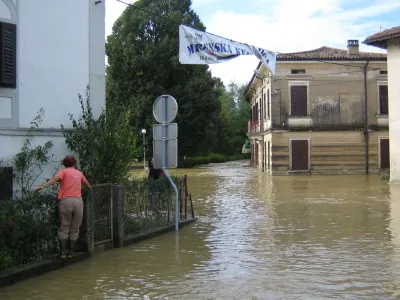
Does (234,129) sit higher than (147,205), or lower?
higher

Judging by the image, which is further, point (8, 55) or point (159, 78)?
point (159, 78)

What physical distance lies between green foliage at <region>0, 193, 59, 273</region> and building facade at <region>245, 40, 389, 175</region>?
2650cm

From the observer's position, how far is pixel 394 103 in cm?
2453

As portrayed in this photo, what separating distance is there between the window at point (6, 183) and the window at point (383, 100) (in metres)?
28.5

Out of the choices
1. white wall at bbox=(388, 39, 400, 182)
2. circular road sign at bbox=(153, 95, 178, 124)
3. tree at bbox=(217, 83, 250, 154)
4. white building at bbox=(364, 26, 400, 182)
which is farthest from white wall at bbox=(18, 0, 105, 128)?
tree at bbox=(217, 83, 250, 154)

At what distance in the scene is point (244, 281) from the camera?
6.74 m

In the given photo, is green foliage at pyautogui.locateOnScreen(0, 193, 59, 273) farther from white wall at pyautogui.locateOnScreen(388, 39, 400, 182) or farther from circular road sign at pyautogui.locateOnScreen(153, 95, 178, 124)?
white wall at pyautogui.locateOnScreen(388, 39, 400, 182)

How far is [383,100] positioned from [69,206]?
29.1 meters

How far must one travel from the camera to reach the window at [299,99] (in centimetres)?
3300

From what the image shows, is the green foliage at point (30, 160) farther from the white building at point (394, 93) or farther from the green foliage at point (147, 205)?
the white building at point (394, 93)

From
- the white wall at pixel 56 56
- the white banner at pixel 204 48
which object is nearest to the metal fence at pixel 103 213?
the white wall at pixel 56 56

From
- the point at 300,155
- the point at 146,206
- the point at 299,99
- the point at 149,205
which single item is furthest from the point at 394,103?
the point at 146,206

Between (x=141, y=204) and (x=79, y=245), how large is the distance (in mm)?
2312

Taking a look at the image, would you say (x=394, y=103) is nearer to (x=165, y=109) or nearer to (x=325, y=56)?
(x=325, y=56)
